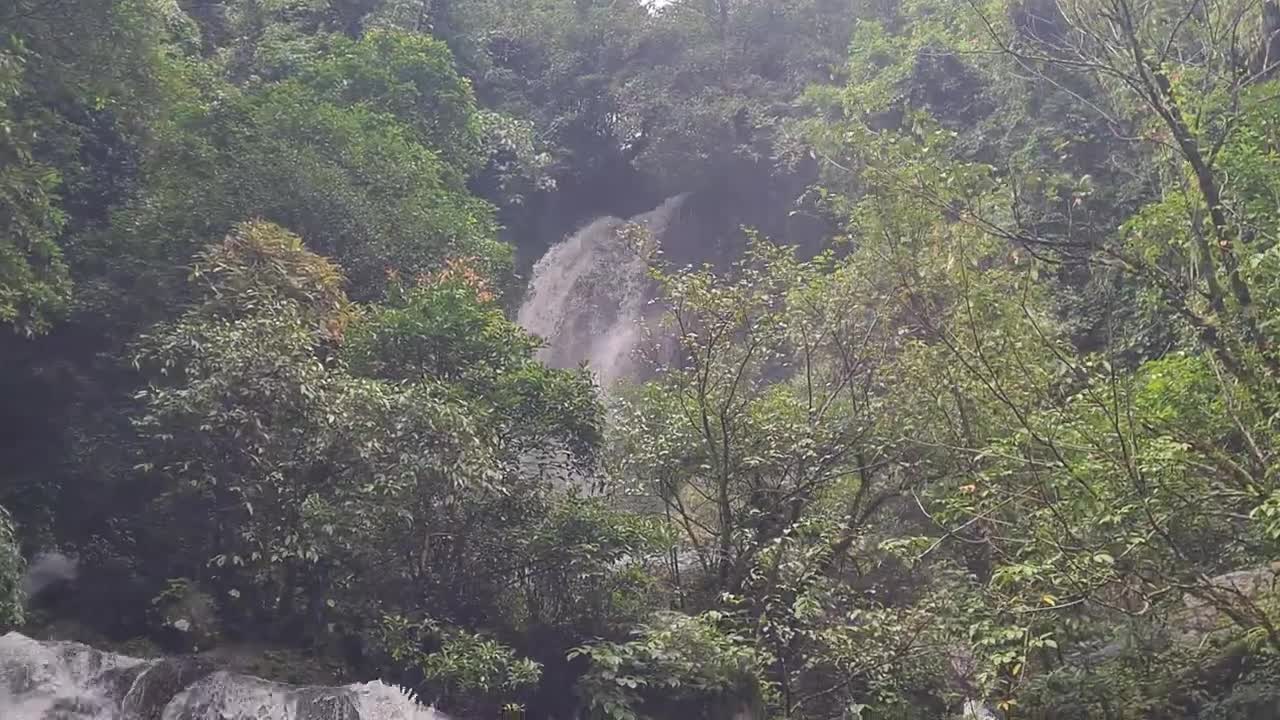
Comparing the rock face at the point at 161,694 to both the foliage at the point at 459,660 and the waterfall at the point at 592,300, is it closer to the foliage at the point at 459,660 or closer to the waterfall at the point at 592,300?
the foliage at the point at 459,660

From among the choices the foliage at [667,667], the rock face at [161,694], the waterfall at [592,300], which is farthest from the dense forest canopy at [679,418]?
the waterfall at [592,300]

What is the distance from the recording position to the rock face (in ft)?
25.1

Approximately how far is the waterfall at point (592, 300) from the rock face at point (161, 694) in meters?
8.87

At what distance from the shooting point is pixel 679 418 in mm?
9000

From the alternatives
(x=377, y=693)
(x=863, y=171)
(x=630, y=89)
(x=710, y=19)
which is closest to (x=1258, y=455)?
(x=863, y=171)

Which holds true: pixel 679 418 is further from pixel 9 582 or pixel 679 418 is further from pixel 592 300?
pixel 592 300

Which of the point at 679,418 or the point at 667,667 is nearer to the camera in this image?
the point at 667,667

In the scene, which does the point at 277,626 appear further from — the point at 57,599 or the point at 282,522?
the point at 57,599

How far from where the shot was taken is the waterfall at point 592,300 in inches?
679

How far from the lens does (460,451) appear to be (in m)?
7.96

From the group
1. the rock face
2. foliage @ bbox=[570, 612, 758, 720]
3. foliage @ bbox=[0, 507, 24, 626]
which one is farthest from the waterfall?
foliage @ bbox=[0, 507, 24, 626]

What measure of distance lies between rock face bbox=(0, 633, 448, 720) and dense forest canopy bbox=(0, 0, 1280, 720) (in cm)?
34

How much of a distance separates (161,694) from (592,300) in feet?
36.7

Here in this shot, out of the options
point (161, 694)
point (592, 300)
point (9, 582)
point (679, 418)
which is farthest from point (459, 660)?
point (592, 300)
